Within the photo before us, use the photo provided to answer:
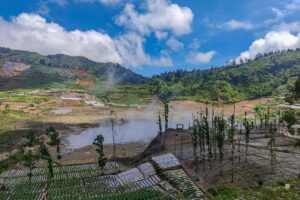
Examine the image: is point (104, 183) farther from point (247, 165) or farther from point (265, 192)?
point (265, 192)

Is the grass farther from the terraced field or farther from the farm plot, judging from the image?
the terraced field

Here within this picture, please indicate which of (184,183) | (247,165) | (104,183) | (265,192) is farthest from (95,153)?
(265,192)

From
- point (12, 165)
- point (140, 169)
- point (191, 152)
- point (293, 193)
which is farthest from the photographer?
point (12, 165)

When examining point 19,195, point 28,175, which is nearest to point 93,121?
point 28,175

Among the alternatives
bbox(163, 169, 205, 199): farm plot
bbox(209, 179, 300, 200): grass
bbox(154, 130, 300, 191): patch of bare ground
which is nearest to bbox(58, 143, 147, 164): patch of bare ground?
bbox(154, 130, 300, 191): patch of bare ground

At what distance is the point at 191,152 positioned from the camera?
91875 millimetres

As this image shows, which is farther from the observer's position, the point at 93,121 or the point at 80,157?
the point at 93,121

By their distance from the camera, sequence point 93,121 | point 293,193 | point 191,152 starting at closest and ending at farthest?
point 293,193 → point 191,152 → point 93,121

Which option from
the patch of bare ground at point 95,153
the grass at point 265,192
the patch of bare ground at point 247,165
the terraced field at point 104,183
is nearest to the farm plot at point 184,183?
the terraced field at point 104,183

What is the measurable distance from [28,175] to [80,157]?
961 inches

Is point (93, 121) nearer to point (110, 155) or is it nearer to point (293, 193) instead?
point (110, 155)

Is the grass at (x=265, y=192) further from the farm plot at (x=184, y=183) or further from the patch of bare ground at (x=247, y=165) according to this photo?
the farm plot at (x=184, y=183)

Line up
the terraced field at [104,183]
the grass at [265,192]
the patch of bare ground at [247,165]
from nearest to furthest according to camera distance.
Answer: the grass at [265,192] < the patch of bare ground at [247,165] < the terraced field at [104,183]

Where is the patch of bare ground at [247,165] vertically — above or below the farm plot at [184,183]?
above
